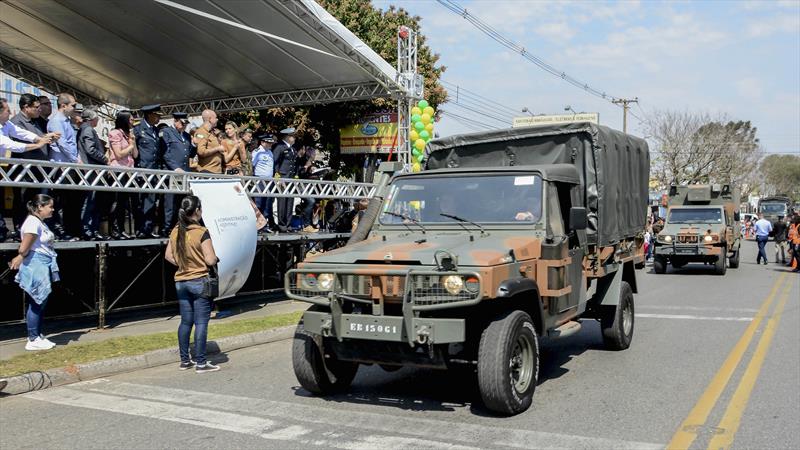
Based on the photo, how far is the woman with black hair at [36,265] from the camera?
808 centimetres

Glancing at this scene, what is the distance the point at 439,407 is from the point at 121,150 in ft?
22.0

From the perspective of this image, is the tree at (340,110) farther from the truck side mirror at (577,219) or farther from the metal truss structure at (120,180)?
the truck side mirror at (577,219)

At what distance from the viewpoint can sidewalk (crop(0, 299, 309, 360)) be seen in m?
8.85

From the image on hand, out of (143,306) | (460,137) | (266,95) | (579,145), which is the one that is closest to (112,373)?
(143,306)

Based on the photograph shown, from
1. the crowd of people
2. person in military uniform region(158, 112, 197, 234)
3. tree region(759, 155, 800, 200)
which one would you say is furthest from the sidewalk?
tree region(759, 155, 800, 200)

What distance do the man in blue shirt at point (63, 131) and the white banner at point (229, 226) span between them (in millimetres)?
1763

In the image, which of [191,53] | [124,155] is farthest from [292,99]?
[124,155]

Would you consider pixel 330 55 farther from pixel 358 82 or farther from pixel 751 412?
pixel 751 412

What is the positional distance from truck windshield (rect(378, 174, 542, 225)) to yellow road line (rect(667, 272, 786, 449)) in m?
2.19

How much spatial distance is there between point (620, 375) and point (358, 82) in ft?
36.0

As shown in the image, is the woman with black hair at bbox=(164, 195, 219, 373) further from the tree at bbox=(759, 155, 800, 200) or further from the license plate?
the tree at bbox=(759, 155, 800, 200)

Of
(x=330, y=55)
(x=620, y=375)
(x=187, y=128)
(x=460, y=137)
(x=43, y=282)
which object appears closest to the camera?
(x=620, y=375)

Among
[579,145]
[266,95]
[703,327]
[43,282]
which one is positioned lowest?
[703,327]

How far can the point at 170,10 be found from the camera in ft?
44.0
